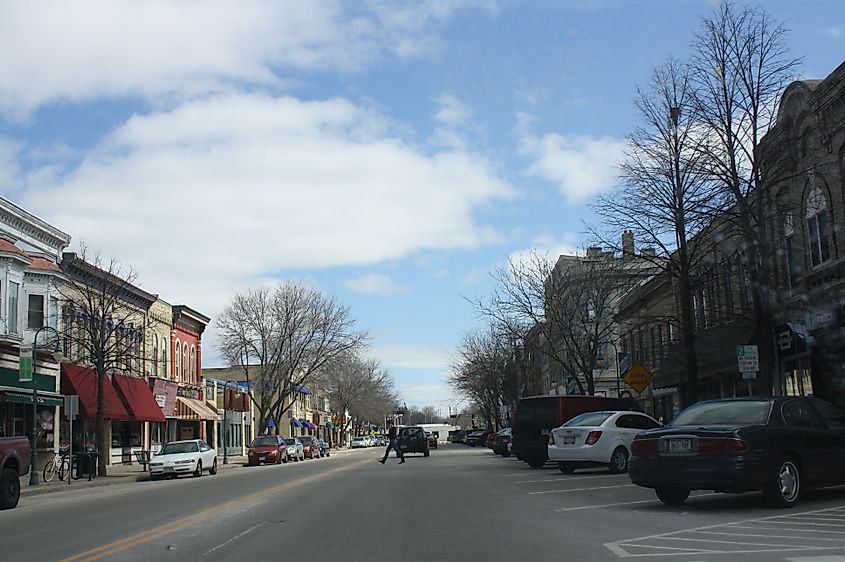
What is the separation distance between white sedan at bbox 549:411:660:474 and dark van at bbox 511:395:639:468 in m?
3.59

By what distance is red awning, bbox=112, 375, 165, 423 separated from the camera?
41719 millimetres

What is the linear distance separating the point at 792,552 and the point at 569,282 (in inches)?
1269

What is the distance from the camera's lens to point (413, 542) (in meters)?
10.9

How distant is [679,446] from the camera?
42.7 ft

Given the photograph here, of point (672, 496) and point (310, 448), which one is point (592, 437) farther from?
point (310, 448)

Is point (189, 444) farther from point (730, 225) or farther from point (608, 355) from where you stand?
point (608, 355)

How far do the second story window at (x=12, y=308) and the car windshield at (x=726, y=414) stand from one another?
26009 millimetres

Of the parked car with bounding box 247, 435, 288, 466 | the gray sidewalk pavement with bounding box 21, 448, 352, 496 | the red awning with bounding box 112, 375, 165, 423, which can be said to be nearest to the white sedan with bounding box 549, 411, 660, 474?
the gray sidewalk pavement with bounding box 21, 448, 352, 496

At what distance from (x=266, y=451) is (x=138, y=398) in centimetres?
744

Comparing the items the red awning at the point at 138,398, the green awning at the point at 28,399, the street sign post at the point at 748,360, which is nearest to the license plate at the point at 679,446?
the street sign post at the point at 748,360

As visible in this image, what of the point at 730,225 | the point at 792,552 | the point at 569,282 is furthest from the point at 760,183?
the point at 569,282

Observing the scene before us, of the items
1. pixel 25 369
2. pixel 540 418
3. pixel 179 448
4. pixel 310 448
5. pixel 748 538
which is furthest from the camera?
pixel 310 448

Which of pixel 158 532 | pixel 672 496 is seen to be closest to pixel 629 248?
pixel 672 496

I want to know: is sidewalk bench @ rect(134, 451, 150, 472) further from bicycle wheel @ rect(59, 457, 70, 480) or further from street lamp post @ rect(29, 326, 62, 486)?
street lamp post @ rect(29, 326, 62, 486)
